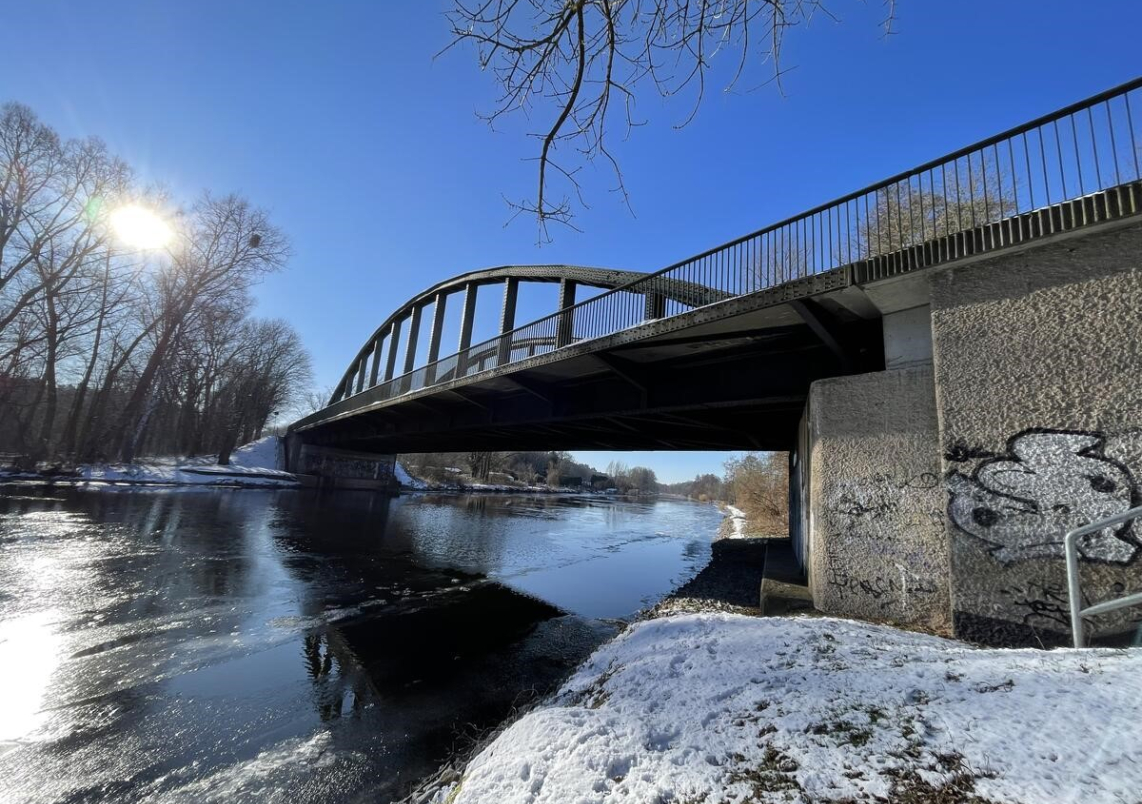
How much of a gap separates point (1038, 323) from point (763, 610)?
4.86m

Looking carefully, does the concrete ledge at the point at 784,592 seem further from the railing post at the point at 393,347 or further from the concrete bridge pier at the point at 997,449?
the railing post at the point at 393,347

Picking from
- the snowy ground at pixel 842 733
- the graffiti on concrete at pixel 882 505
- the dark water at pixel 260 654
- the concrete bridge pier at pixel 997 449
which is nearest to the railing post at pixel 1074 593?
the snowy ground at pixel 842 733

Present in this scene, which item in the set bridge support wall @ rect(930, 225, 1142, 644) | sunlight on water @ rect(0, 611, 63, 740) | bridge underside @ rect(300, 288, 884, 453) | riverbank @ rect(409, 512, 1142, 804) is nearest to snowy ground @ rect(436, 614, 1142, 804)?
riverbank @ rect(409, 512, 1142, 804)

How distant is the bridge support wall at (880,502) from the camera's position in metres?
5.57

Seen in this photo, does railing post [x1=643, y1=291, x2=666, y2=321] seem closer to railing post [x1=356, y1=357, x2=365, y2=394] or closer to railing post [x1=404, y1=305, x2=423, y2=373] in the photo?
railing post [x1=404, y1=305, x2=423, y2=373]

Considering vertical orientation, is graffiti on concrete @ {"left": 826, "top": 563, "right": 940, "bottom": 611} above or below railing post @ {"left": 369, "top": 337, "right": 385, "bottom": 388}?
below

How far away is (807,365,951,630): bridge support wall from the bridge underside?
147 cm

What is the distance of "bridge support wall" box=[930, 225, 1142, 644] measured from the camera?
14.6 ft

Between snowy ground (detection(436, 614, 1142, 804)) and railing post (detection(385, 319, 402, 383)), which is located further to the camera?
railing post (detection(385, 319, 402, 383))

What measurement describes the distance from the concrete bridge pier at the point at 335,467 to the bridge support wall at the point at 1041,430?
161 feet

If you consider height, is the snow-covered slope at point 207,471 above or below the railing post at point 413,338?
below

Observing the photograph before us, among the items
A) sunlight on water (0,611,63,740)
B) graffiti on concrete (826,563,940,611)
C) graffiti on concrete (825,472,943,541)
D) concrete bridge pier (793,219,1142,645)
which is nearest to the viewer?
concrete bridge pier (793,219,1142,645)

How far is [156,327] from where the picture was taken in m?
36.9

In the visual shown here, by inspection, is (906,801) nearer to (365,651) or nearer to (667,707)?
(667,707)
